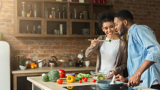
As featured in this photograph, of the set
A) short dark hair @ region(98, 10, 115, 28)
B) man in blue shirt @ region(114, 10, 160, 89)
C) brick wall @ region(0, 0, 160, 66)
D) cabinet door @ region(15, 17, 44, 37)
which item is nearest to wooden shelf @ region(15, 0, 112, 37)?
cabinet door @ region(15, 17, 44, 37)

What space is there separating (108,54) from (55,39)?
6.46 ft

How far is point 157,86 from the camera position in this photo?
1.99m

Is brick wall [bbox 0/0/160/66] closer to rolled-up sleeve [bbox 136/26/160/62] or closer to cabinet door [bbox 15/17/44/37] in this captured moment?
cabinet door [bbox 15/17/44/37]

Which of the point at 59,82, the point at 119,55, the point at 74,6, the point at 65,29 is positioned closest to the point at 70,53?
the point at 65,29

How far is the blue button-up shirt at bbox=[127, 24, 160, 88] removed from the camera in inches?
71.6

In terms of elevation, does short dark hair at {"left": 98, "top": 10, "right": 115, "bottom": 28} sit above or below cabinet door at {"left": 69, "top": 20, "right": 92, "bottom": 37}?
above

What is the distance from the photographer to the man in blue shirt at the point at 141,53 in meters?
1.76

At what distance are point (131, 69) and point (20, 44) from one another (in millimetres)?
2885

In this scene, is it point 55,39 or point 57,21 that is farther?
point 55,39

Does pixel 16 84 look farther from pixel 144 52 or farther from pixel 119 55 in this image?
pixel 144 52

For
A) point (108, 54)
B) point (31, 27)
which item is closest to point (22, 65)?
point (31, 27)

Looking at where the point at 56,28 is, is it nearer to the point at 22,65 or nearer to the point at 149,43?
the point at 22,65

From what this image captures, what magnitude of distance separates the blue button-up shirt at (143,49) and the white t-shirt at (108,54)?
27.3 inches

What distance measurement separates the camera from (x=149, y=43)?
5.88ft
